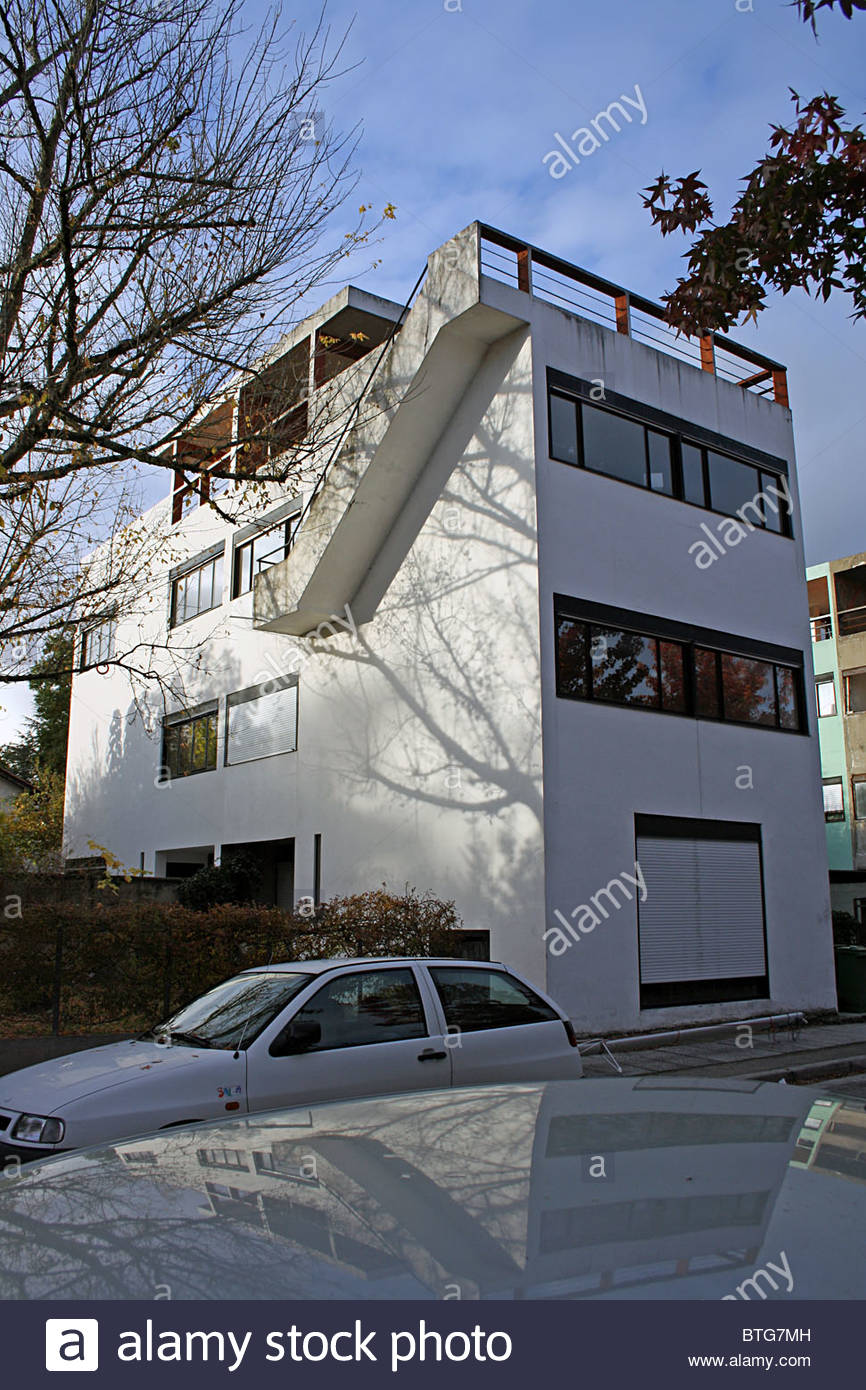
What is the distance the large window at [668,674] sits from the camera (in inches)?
614

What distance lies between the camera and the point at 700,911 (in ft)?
54.3

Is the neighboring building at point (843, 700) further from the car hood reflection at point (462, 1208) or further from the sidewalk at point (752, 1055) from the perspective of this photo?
the car hood reflection at point (462, 1208)

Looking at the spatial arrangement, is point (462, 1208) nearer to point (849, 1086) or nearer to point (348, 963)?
point (348, 963)

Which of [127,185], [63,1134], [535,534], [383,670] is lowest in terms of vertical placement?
[63,1134]

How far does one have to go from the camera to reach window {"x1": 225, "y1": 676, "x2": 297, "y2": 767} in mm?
20995

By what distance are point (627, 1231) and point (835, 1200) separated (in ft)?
1.53

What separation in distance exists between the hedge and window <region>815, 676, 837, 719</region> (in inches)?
917

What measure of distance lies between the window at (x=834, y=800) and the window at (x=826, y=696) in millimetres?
2055

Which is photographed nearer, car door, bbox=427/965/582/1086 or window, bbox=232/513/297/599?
car door, bbox=427/965/582/1086

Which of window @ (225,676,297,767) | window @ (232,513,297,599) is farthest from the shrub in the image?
window @ (232,513,297,599)

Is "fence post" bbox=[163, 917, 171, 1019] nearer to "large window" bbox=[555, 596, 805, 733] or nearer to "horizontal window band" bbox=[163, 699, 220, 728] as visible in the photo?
"large window" bbox=[555, 596, 805, 733]

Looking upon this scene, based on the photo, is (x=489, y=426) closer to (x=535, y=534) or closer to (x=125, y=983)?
(x=535, y=534)

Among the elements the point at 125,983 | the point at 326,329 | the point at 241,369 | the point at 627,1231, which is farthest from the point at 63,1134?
the point at 326,329

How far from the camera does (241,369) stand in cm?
1090
